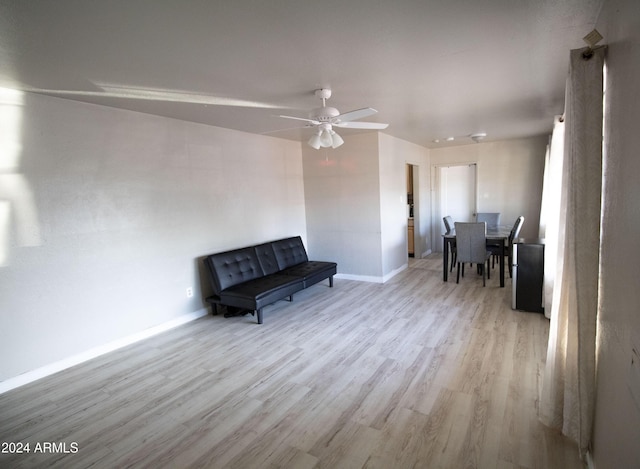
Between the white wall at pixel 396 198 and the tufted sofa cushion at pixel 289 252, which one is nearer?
the tufted sofa cushion at pixel 289 252

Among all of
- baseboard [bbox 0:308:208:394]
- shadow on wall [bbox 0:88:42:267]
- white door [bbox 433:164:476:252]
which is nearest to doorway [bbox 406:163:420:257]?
white door [bbox 433:164:476:252]

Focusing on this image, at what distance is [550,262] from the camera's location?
3.43 m

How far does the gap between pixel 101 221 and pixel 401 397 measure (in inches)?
128

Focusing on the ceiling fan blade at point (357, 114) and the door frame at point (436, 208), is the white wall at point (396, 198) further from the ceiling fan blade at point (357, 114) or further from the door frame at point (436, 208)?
the ceiling fan blade at point (357, 114)

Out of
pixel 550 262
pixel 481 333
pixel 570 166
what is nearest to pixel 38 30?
pixel 570 166

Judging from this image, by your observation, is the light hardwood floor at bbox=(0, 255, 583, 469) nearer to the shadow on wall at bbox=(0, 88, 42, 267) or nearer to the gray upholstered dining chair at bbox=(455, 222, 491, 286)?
the gray upholstered dining chair at bbox=(455, 222, 491, 286)

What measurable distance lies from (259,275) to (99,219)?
2.03m

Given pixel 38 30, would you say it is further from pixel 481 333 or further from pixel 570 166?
pixel 481 333

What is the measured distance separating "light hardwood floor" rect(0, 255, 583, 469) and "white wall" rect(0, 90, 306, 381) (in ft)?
1.38

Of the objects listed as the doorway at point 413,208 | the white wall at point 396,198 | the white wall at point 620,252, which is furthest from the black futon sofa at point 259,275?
the white wall at point 620,252

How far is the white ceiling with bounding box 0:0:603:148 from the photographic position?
168 centimetres

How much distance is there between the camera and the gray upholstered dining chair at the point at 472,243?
189 inches

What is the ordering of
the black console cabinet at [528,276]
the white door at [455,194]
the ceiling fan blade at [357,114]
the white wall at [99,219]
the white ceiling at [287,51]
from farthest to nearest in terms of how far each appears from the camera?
1. the white door at [455,194]
2. the black console cabinet at [528,276]
3. the white wall at [99,219]
4. the ceiling fan blade at [357,114]
5. the white ceiling at [287,51]

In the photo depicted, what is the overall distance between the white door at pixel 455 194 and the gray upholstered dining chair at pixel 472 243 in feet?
9.08
